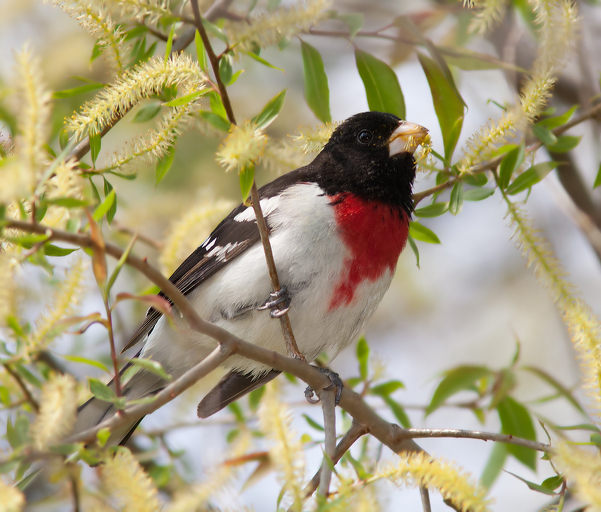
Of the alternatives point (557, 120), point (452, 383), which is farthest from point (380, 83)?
point (452, 383)

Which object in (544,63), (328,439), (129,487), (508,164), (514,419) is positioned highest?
(544,63)

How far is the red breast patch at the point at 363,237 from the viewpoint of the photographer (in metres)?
2.92

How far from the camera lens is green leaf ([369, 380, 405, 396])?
327 centimetres

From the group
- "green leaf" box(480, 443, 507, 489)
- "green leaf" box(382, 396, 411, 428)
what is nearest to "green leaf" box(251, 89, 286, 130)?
"green leaf" box(382, 396, 411, 428)

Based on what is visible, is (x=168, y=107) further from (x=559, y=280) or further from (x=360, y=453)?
(x=360, y=453)

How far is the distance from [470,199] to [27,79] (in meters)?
1.73

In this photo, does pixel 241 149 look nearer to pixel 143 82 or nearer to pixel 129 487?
pixel 143 82

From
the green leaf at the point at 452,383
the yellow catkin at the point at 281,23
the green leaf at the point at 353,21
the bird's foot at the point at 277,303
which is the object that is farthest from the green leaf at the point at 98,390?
the green leaf at the point at 452,383

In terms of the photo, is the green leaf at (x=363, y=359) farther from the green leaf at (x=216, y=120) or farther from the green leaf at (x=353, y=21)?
the green leaf at (x=216, y=120)

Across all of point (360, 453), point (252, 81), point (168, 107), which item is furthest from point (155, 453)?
point (252, 81)

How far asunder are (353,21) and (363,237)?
0.93m

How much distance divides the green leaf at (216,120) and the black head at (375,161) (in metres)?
1.25

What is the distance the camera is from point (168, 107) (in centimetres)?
204

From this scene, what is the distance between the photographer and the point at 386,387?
3289mm
